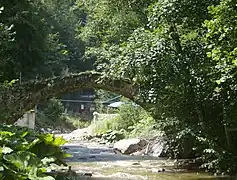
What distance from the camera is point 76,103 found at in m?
43.4

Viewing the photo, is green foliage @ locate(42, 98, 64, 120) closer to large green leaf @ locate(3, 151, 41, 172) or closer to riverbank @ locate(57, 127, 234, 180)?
riverbank @ locate(57, 127, 234, 180)

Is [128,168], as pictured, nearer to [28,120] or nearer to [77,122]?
[28,120]

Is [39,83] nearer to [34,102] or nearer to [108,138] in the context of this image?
[34,102]

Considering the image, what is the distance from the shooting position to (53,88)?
1547cm

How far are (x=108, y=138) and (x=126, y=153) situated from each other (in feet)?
18.4

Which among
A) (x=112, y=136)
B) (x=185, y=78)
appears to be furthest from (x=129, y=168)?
(x=112, y=136)

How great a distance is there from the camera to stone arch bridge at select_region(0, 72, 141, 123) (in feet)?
48.6

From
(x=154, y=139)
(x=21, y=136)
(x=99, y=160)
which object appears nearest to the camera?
(x=21, y=136)

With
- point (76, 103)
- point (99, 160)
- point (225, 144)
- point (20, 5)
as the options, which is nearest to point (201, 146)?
point (225, 144)

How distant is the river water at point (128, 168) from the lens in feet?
36.8

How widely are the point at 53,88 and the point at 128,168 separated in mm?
4235

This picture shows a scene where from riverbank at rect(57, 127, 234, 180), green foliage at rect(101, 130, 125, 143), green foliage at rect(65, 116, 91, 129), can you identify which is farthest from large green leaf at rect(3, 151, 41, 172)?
green foliage at rect(65, 116, 91, 129)

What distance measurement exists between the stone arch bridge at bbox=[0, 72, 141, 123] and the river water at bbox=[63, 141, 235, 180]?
2.12 meters

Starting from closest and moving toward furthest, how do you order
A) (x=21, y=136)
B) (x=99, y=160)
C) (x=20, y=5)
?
1. (x=21, y=136)
2. (x=99, y=160)
3. (x=20, y=5)
